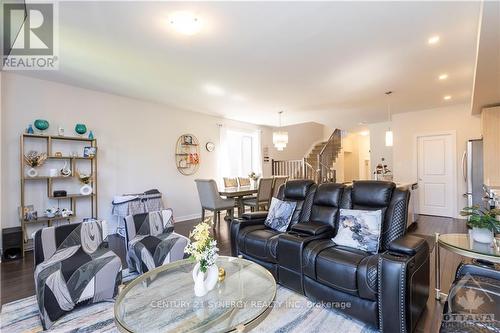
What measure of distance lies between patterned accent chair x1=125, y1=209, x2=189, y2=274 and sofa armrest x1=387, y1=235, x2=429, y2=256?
204 centimetres

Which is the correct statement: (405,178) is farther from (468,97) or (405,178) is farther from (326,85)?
(326,85)

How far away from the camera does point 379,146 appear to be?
761cm

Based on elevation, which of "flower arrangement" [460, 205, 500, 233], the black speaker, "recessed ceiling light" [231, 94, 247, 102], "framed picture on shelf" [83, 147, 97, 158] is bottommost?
the black speaker

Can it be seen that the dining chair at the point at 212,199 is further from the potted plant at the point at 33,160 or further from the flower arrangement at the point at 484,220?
the flower arrangement at the point at 484,220

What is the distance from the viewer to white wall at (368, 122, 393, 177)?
744 centimetres

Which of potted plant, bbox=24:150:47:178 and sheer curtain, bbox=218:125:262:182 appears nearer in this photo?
potted plant, bbox=24:150:47:178

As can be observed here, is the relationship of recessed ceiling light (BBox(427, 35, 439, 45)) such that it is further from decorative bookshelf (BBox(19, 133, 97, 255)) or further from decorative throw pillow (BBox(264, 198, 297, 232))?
decorative bookshelf (BBox(19, 133, 97, 255))

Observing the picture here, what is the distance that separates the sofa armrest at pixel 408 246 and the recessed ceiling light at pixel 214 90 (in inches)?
138

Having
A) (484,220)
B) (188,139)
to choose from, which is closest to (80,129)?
(188,139)

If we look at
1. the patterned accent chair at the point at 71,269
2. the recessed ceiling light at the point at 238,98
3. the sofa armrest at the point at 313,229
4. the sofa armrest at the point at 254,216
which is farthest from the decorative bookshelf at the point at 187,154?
the sofa armrest at the point at 313,229

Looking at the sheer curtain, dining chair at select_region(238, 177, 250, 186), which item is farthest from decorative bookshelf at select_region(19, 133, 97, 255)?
dining chair at select_region(238, 177, 250, 186)

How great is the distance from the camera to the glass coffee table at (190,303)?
1382 mm

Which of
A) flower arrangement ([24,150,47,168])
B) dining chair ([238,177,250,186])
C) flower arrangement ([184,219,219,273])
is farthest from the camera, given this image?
dining chair ([238,177,250,186])

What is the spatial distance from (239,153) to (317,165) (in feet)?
11.1
